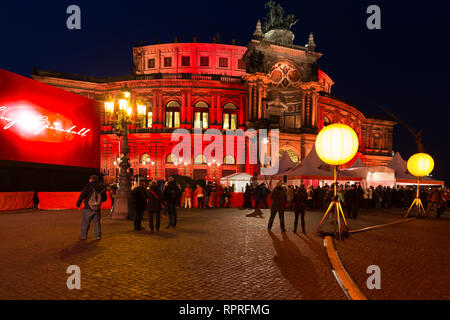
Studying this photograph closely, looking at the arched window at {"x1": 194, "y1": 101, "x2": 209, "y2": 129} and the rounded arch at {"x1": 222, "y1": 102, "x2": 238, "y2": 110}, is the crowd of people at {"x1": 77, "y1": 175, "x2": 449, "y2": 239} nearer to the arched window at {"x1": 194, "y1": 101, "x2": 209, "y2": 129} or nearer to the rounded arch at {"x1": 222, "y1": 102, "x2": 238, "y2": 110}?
the arched window at {"x1": 194, "y1": 101, "x2": 209, "y2": 129}

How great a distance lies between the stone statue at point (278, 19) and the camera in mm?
43875

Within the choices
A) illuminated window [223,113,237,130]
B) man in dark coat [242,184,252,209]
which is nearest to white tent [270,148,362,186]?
man in dark coat [242,184,252,209]

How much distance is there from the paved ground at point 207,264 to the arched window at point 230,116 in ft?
99.3

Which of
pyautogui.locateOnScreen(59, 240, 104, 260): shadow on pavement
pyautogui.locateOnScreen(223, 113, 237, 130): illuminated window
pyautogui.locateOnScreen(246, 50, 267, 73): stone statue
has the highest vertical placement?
pyautogui.locateOnScreen(246, 50, 267, 73): stone statue

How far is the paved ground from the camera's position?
15.3ft

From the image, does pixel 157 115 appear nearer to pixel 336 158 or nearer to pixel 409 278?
pixel 336 158

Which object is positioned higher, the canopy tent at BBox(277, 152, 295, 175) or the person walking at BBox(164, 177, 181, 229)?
the canopy tent at BBox(277, 152, 295, 175)

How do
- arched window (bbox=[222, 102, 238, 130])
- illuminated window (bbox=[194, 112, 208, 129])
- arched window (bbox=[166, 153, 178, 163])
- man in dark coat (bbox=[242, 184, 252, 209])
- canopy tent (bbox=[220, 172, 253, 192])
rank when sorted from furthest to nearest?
1. arched window (bbox=[222, 102, 238, 130])
2. illuminated window (bbox=[194, 112, 208, 129])
3. arched window (bbox=[166, 153, 178, 163])
4. canopy tent (bbox=[220, 172, 253, 192])
5. man in dark coat (bbox=[242, 184, 252, 209])

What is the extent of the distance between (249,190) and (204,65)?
29029 mm

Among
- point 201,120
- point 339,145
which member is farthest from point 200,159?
→ point 339,145

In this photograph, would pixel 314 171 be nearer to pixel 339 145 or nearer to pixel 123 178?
pixel 339 145

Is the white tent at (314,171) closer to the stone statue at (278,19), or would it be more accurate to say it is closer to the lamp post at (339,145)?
the lamp post at (339,145)

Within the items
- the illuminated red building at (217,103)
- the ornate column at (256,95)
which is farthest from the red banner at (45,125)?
the ornate column at (256,95)

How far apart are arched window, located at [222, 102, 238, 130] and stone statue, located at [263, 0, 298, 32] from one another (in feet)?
49.2
